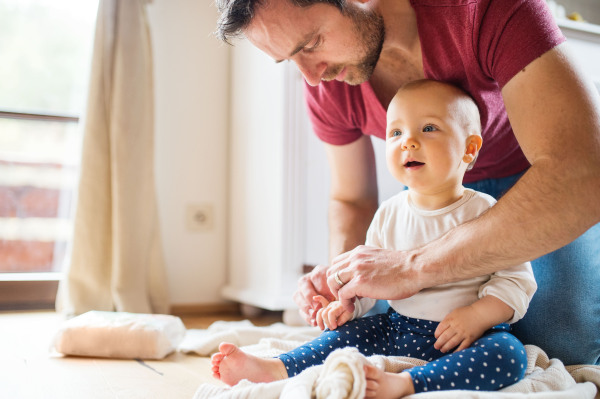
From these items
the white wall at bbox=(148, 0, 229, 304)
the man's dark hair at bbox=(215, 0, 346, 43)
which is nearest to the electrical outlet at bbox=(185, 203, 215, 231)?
the white wall at bbox=(148, 0, 229, 304)

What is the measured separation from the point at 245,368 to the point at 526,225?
1.68 ft

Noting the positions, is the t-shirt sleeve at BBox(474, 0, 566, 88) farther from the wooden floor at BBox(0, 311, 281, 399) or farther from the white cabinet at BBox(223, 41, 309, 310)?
the white cabinet at BBox(223, 41, 309, 310)

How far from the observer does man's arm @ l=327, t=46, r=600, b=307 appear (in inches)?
36.0

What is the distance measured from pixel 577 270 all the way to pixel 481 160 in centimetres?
31

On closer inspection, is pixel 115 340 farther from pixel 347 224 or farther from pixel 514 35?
pixel 514 35

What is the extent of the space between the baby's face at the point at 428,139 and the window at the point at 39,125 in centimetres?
163

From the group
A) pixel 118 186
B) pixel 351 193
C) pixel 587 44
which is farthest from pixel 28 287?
pixel 587 44

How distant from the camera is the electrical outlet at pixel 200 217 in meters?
2.46

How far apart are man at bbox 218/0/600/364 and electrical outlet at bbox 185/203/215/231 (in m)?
1.10

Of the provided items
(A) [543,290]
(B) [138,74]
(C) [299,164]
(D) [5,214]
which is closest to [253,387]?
(A) [543,290]

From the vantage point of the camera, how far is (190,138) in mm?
2482

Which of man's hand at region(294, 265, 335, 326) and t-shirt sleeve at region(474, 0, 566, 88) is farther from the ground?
t-shirt sleeve at region(474, 0, 566, 88)

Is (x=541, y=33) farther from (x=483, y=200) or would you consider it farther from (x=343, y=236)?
(x=343, y=236)

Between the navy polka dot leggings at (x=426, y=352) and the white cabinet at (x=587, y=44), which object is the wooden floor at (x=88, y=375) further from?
the white cabinet at (x=587, y=44)
